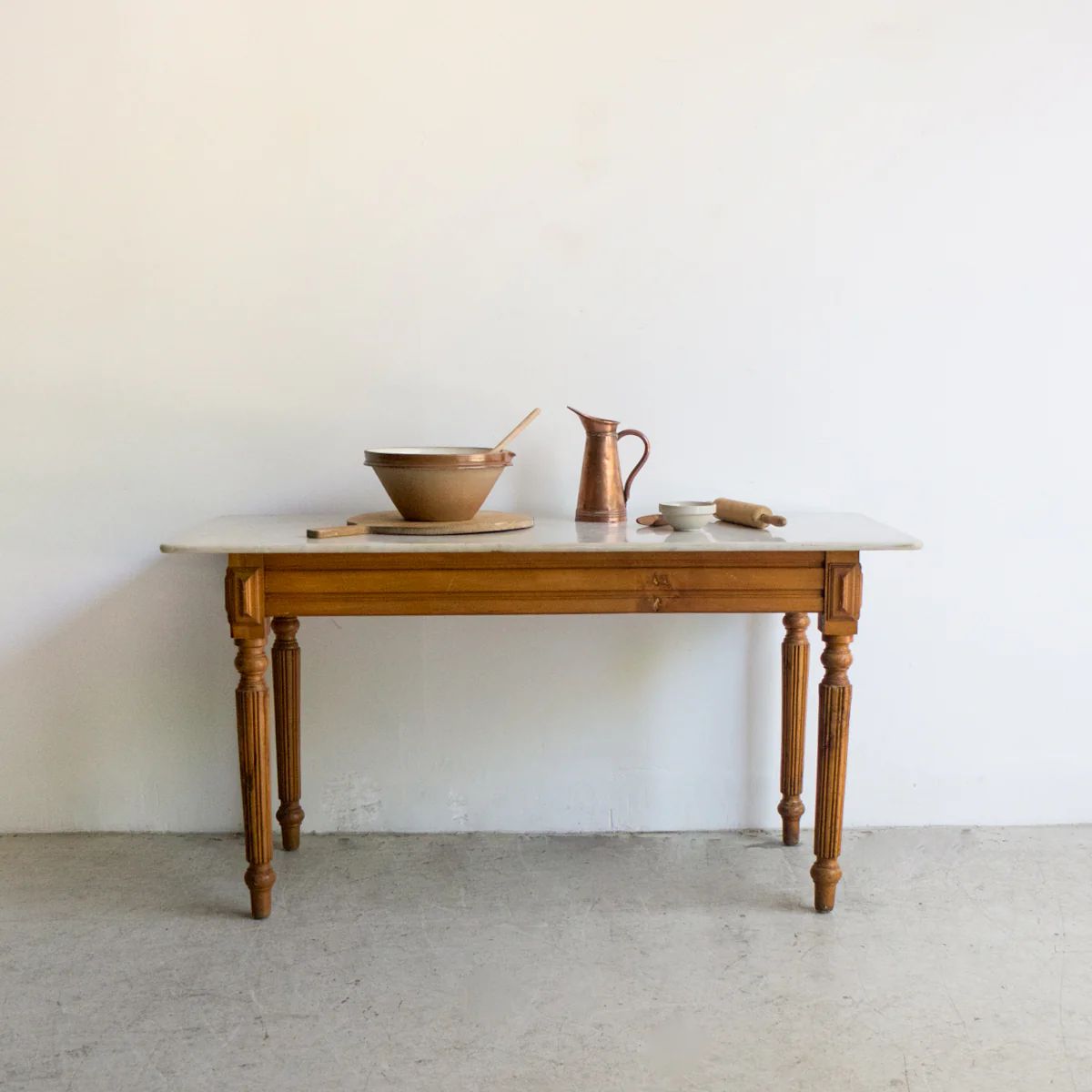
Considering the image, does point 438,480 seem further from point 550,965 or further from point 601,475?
point 550,965

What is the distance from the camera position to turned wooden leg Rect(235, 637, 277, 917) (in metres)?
2.34

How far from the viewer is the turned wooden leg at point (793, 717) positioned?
2771 millimetres

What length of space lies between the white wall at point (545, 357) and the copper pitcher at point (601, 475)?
0.23 metres

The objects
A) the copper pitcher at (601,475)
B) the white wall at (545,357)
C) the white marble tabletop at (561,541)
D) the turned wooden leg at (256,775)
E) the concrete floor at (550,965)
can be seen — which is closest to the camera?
the concrete floor at (550,965)

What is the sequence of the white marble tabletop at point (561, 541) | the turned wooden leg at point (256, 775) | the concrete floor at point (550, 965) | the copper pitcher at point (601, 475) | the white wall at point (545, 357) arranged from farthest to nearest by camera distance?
the white wall at point (545, 357)
the copper pitcher at point (601, 475)
the turned wooden leg at point (256, 775)
the white marble tabletop at point (561, 541)
the concrete floor at point (550, 965)

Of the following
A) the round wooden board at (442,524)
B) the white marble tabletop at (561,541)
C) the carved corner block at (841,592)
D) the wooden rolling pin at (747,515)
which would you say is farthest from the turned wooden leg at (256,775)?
the carved corner block at (841,592)

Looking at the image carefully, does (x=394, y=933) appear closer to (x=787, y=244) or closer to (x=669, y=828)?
(x=669, y=828)

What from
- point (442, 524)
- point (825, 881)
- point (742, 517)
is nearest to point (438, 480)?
point (442, 524)

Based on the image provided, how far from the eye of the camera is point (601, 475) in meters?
2.59

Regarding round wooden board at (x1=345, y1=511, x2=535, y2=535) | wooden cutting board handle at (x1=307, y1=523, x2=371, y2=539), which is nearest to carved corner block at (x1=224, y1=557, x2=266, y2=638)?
wooden cutting board handle at (x1=307, y1=523, x2=371, y2=539)

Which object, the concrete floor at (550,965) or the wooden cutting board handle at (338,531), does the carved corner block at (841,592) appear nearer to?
the concrete floor at (550,965)

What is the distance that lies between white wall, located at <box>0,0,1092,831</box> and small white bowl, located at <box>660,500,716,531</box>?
0.43 m

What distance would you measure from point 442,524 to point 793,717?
40.6 inches

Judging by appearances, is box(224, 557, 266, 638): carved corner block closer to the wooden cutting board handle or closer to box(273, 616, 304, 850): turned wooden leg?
the wooden cutting board handle
